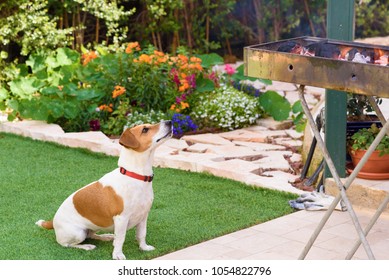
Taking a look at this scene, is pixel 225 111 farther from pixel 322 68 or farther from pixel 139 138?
pixel 322 68

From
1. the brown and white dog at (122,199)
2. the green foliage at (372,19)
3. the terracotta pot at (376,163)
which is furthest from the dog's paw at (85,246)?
the green foliage at (372,19)

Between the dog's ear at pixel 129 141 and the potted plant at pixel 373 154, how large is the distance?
1.98 m

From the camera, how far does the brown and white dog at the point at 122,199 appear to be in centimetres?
440

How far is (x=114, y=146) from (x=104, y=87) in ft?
3.65

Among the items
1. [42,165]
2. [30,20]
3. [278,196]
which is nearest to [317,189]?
[278,196]

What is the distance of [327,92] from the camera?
18.3ft

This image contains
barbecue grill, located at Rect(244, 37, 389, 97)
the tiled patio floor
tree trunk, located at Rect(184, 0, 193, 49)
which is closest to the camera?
barbecue grill, located at Rect(244, 37, 389, 97)

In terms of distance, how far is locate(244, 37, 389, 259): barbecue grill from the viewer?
3561 millimetres

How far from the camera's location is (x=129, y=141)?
434cm

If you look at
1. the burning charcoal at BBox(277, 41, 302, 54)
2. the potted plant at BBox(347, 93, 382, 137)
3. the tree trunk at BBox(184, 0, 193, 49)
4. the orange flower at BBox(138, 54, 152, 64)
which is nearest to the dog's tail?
the burning charcoal at BBox(277, 41, 302, 54)

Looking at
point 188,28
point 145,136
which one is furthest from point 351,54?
point 188,28

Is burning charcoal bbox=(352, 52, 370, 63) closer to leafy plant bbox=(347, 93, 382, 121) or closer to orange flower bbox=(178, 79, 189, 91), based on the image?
leafy plant bbox=(347, 93, 382, 121)

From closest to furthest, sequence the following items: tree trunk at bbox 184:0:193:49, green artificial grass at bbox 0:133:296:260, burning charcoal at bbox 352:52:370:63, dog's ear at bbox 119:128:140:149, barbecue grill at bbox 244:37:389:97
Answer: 1. barbecue grill at bbox 244:37:389:97
2. burning charcoal at bbox 352:52:370:63
3. dog's ear at bbox 119:128:140:149
4. green artificial grass at bbox 0:133:296:260
5. tree trunk at bbox 184:0:193:49

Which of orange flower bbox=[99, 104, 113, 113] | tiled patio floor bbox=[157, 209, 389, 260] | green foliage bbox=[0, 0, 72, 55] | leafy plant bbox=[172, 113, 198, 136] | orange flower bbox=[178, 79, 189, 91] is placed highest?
green foliage bbox=[0, 0, 72, 55]
